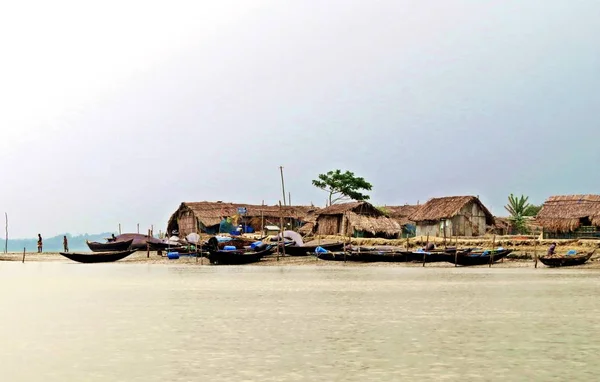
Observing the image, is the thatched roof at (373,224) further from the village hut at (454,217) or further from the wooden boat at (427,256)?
the wooden boat at (427,256)

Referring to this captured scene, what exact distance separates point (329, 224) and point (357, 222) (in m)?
3.18

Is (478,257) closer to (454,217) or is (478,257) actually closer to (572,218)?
(572,218)

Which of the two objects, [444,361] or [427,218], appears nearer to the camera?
[444,361]

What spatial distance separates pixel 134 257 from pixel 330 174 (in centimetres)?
2392

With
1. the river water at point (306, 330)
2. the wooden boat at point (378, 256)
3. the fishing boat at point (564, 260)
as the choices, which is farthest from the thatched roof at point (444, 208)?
the river water at point (306, 330)

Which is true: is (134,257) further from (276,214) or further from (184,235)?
(276,214)

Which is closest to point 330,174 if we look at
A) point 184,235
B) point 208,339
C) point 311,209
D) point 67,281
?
point 311,209

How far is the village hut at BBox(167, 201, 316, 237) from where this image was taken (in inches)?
2275

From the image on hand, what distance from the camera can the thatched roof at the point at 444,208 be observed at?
46.5 m

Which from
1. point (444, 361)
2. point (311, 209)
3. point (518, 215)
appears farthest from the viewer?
point (311, 209)

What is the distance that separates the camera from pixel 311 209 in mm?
66062

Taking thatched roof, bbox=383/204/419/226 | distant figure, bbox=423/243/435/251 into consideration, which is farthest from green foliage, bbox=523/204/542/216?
distant figure, bbox=423/243/435/251

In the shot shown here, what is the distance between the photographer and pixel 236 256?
4022 centimetres

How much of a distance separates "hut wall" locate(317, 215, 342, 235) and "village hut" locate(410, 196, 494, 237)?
202 inches
